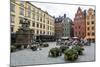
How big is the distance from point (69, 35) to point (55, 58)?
15.7 inches

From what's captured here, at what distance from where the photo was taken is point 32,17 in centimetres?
264

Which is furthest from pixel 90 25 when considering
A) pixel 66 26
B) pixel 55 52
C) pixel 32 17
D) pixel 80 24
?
pixel 32 17

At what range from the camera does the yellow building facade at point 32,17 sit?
2494 millimetres

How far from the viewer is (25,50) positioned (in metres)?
2.58

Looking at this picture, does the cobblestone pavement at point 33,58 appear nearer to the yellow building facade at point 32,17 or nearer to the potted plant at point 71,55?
the potted plant at point 71,55

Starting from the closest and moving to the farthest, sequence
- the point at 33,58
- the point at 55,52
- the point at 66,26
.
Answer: the point at 33,58
the point at 55,52
the point at 66,26

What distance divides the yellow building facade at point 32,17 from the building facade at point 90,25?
56cm

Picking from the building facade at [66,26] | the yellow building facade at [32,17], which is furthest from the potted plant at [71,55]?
the yellow building facade at [32,17]

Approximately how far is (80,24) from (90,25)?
154 millimetres

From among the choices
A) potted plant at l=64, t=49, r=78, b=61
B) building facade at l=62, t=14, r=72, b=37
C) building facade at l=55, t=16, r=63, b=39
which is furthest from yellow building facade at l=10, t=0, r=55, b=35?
potted plant at l=64, t=49, r=78, b=61

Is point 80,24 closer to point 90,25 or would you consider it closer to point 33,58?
point 90,25
